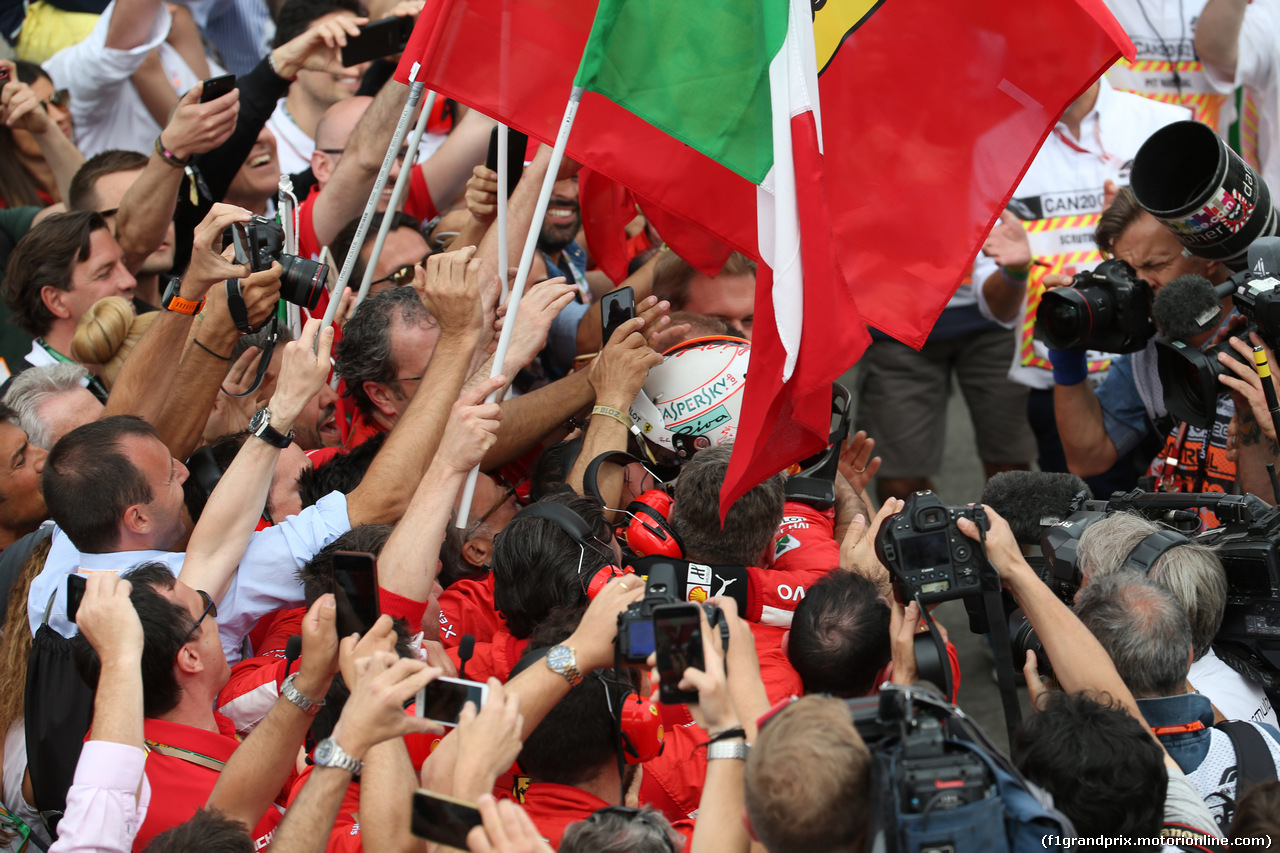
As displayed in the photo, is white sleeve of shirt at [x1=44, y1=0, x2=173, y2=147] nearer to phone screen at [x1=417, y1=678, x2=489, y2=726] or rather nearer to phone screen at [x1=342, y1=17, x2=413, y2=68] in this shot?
phone screen at [x1=342, y1=17, x2=413, y2=68]

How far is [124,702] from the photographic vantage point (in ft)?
8.21

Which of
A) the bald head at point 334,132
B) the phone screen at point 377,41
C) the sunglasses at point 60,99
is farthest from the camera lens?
the sunglasses at point 60,99

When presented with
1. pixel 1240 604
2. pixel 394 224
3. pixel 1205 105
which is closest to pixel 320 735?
pixel 1240 604

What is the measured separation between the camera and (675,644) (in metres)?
2.24

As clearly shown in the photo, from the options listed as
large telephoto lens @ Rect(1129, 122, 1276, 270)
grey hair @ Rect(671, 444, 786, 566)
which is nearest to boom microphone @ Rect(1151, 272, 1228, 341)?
large telephoto lens @ Rect(1129, 122, 1276, 270)

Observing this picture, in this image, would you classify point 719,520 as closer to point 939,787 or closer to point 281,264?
point 939,787

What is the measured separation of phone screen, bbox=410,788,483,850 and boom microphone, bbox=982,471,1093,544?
220 cm

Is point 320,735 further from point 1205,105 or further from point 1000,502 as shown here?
point 1205,105

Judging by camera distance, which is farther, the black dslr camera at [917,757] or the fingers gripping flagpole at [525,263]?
the fingers gripping flagpole at [525,263]

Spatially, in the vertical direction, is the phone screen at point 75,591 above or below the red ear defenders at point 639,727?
above

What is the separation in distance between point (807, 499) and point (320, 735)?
5.85ft

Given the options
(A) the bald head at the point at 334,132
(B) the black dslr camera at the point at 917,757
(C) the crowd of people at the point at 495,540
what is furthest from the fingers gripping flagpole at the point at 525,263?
(A) the bald head at the point at 334,132

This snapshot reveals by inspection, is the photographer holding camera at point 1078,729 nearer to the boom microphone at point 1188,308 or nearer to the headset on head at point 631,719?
the headset on head at point 631,719

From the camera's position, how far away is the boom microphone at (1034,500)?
3.64m
